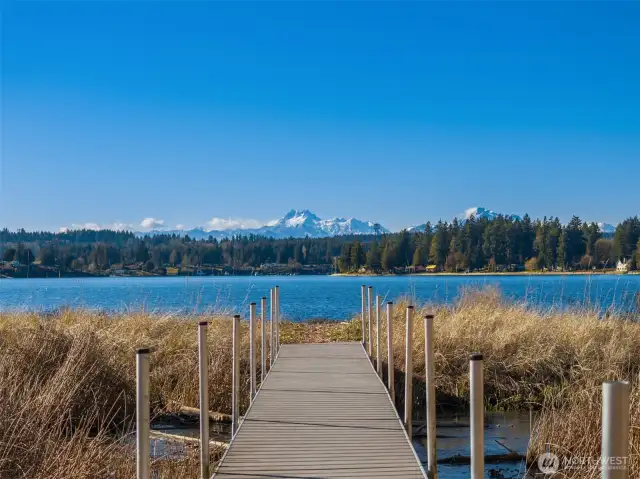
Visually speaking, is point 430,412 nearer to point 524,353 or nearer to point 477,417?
point 477,417

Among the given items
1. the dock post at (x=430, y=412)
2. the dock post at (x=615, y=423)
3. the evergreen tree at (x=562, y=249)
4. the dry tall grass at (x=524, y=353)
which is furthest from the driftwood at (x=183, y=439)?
the evergreen tree at (x=562, y=249)

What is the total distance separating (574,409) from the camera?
22.8 feet

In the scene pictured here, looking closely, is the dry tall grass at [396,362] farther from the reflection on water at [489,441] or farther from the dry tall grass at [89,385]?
the reflection on water at [489,441]

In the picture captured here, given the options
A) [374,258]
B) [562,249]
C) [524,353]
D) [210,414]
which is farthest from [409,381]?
[374,258]

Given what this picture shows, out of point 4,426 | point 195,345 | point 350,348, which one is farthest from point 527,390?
point 4,426

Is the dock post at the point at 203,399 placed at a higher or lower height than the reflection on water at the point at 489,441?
higher

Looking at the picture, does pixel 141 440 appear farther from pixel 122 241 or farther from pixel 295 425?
pixel 122 241

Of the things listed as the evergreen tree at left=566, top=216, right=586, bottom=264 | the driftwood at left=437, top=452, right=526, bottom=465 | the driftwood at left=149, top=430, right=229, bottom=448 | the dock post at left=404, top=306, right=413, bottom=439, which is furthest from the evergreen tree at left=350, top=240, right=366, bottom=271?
the dock post at left=404, top=306, right=413, bottom=439

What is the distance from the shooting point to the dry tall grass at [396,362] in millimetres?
7190

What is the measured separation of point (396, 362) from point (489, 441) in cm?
337

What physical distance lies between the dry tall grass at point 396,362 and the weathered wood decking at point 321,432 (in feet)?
2.50

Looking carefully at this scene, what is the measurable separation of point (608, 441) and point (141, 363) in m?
2.57

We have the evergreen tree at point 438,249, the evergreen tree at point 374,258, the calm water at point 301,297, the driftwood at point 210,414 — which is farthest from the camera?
the evergreen tree at point 374,258

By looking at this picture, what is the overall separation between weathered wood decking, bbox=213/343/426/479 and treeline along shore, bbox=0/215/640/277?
70456mm
